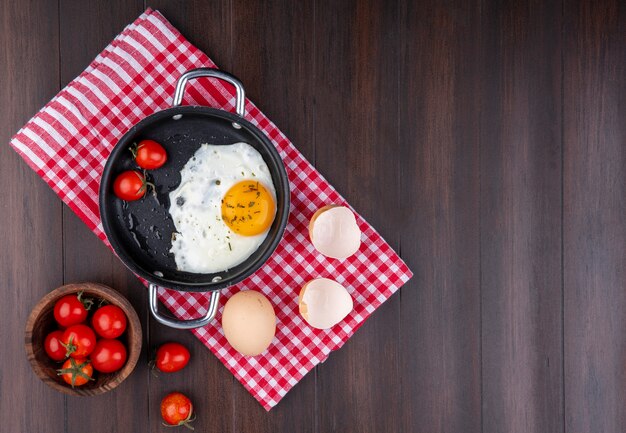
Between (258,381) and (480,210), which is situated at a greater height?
(480,210)

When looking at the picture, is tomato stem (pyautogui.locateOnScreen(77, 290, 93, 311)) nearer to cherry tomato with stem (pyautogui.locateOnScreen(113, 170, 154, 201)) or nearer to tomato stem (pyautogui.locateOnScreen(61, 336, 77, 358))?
tomato stem (pyautogui.locateOnScreen(61, 336, 77, 358))

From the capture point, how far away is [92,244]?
42.7 inches

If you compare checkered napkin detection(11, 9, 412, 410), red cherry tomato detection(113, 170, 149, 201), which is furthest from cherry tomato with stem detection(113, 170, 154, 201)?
checkered napkin detection(11, 9, 412, 410)

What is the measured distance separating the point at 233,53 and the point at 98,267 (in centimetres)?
51

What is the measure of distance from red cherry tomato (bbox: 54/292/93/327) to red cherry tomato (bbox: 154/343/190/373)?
161 millimetres

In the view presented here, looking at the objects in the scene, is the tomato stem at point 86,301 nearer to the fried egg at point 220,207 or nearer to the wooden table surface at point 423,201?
the wooden table surface at point 423,201

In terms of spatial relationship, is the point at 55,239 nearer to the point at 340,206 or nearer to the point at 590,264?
the point at 340,206

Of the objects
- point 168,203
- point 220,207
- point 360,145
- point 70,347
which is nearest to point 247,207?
point 220,207

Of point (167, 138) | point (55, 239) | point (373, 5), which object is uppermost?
point (373, 5)

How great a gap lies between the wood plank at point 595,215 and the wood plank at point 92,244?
900 millimetres

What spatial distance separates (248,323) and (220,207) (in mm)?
216

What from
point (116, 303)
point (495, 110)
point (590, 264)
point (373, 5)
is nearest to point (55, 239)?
point (116, 303)

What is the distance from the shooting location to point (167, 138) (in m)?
1.01

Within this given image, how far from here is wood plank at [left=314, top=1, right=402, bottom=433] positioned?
3.67ft
